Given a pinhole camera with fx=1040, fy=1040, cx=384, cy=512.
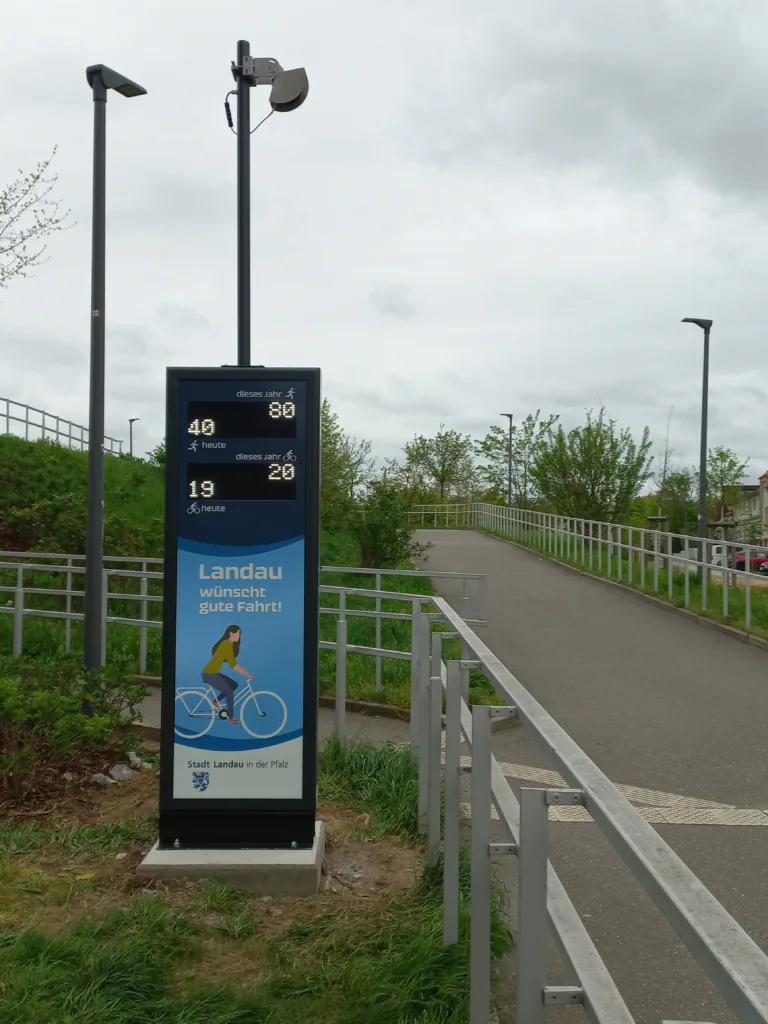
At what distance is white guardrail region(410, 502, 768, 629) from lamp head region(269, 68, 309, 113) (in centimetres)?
931

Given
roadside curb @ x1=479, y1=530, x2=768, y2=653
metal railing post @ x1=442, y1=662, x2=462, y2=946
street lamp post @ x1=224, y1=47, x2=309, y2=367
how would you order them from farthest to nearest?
1. roadside curb @ x1=479, y1=530, x2=768, y2=653
2. street lamp post @ x1=224, y1=47, x2=309, y2=367
3. metal railing post @ x1=442, y1=662, x2=462, y2=946

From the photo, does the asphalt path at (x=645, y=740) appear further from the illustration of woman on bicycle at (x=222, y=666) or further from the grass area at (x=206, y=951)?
the illustration of woman on bicycle at (x=222, y=666)

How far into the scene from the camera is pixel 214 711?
486 cm

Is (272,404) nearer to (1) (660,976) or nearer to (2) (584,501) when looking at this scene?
(1) (660,976)

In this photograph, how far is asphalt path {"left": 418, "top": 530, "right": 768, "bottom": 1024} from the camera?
4090 millimetres

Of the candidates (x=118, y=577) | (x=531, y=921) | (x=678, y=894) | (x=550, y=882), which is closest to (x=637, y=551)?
(x=118, y=577)

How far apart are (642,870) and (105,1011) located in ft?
7.61

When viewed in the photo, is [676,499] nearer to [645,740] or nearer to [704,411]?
[704,411]

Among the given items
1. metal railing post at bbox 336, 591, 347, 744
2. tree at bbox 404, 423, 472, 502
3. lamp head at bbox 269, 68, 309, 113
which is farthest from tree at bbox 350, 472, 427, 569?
tree at bbox 404, 423, 472, 502

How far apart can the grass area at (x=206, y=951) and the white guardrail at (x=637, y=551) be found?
10.9m

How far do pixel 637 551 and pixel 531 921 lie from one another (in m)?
19.1

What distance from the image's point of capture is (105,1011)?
324cm

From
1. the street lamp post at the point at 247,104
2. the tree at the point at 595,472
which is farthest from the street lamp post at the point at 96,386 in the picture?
the tree at the point at 595,472

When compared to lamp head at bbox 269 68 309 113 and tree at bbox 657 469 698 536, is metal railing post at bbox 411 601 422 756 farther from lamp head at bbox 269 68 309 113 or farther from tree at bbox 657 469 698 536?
tree at bbox 657 469 698 536
